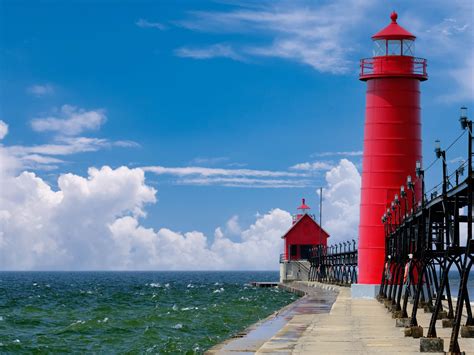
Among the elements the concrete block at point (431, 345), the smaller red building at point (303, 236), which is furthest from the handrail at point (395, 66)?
the smaller red building at point (303, 236)

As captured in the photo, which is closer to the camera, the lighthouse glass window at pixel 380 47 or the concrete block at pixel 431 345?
the concrete block at pixel 431 345

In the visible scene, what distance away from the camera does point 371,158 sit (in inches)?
1658

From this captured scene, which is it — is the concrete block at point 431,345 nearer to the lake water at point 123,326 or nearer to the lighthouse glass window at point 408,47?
the lake water at point 123,326

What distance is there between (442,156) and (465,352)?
23.5 feet

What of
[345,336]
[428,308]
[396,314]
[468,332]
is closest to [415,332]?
[468,332]

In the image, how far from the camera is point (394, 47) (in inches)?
1679

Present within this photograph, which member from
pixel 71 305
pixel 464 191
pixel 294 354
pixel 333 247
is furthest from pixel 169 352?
pixel 333 247

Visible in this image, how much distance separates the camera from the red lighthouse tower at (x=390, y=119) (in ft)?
137

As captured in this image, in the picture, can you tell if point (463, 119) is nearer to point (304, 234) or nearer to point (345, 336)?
point (345, 336)

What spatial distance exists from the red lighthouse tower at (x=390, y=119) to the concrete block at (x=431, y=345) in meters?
21.3

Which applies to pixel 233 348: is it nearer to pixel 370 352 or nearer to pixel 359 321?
pixel 370 352

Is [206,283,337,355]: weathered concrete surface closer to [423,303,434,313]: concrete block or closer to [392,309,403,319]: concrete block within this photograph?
[392,309,403,319]: concrete block

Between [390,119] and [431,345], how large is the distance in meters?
22.2

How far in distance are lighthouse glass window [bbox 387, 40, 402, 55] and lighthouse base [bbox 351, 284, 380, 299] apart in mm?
11570
